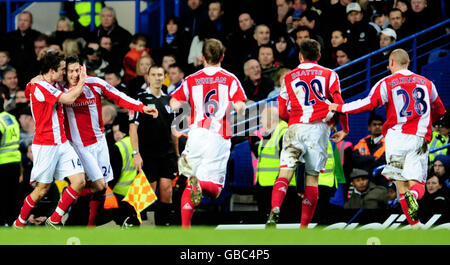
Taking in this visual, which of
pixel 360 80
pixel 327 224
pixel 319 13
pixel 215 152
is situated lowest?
pixel 327 224

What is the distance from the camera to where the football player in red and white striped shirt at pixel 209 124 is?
36.5ft

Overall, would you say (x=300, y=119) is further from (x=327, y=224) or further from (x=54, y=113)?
(x=54, y=113)

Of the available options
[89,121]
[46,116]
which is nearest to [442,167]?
[89,121]

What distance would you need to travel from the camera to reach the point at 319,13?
1628 centimetres

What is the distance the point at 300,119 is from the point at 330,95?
604mm

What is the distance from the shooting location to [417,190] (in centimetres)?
1131

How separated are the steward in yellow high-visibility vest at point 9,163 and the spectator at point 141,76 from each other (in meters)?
2.28

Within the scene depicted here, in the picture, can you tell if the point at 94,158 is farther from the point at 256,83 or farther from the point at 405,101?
the point at 256,83

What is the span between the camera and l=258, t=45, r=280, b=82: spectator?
15.1 metres

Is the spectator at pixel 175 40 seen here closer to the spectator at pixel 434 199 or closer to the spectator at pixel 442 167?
the spectator at pixel 442 167

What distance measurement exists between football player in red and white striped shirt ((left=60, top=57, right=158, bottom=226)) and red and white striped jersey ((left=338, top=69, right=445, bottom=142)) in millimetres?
2577

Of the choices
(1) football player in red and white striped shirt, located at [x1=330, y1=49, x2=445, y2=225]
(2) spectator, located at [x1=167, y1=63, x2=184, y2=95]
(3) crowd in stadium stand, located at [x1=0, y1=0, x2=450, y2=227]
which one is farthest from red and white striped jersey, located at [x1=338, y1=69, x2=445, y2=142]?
(2) spectator, located at [x1=167, y1=63, x2=184, y2=95]

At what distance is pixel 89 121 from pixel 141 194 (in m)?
1.81
